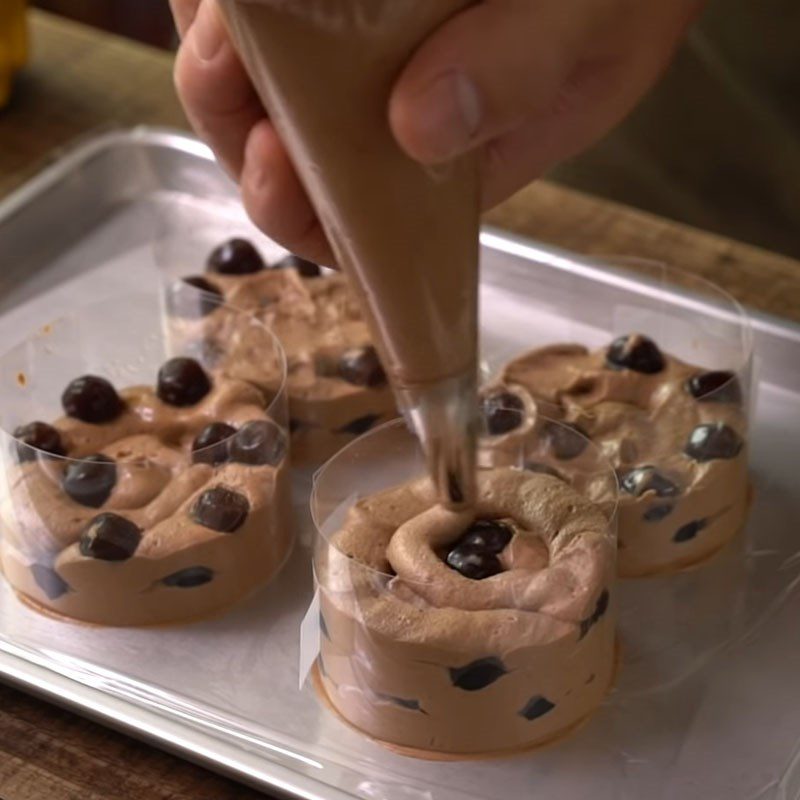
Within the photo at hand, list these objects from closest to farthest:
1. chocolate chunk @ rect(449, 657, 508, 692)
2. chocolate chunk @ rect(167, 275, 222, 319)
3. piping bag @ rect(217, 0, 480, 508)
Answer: piping bag @ rect(217, 0, 480, 508)
chocolate chunk @ rect(449, 657, 508, 692)
chocolate chunk @ rect(167, 275, 222, 319)

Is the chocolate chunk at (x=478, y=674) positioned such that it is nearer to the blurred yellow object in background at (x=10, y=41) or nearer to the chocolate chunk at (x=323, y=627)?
the chocolate chunk at (x=323, y=627)

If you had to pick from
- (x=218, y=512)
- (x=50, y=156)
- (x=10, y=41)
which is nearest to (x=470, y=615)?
(x=218, y=512)

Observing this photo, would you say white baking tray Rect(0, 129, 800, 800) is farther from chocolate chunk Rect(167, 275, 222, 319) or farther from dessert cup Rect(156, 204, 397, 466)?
chocolate chunk Rect(167, 275, 222, 319)

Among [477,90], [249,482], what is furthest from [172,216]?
[477,90]

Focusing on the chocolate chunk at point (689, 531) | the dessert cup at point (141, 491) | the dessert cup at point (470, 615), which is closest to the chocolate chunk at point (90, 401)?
the dessert cup at point (141, 491)

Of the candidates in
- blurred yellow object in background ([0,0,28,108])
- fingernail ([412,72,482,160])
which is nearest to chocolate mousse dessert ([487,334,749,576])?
fingernail ([412,72,482,160])

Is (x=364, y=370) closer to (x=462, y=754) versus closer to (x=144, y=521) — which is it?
(x=144, y=521)

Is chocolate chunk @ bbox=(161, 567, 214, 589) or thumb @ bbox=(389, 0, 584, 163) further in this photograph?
chocolate chunk @ bbox=(161, 567, 214, 589)
